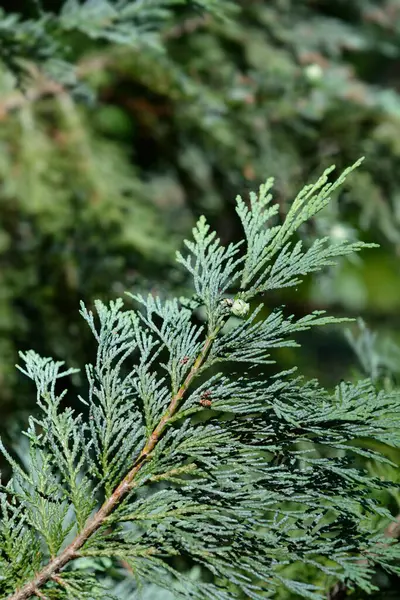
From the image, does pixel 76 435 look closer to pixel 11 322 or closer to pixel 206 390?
pixel 206 390

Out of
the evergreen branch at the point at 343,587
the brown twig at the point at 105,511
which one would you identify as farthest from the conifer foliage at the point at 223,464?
the evergreen branch at the point at 343,587

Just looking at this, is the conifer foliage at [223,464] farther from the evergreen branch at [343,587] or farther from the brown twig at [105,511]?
the evergreen branch at [343,587]

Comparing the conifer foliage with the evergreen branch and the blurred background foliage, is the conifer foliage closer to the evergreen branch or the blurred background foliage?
the evergreen branch

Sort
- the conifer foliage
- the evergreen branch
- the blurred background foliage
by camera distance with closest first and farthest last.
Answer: the conifer foliage, the evergreen branch, the blurred background foliage

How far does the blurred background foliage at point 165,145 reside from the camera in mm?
1409

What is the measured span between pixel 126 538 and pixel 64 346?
708mm

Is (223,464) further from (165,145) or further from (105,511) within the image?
(165,145)

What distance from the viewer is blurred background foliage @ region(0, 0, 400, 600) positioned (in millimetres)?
1409

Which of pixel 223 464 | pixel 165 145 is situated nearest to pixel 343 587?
pixel 223 464

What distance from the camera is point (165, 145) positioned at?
6.19 feet

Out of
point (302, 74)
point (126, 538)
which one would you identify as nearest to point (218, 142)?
point (302, 74)

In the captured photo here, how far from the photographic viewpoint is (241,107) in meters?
1.59

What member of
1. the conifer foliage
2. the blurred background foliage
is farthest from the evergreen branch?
the blurred background foliage

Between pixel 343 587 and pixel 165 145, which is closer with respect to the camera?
pixel 343 587
